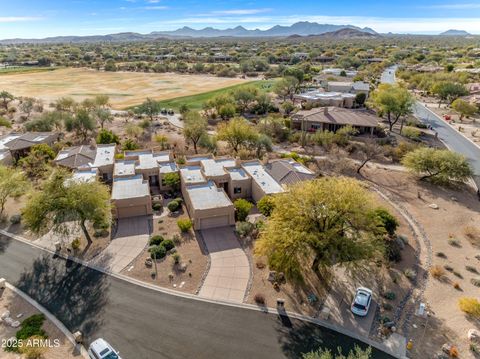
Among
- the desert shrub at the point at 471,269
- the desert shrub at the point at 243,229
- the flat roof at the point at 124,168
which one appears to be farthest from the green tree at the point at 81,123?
the desert shrub at the point at 471,269

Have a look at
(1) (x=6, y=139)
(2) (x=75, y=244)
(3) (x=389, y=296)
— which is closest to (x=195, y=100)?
(1) (x=6, y=139)

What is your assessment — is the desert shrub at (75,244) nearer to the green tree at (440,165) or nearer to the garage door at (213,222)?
the garage door at (213,222)

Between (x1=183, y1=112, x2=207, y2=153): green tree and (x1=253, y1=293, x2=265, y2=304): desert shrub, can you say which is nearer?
(x1=253, y1=293, x2=265, y2=304): desert shrub

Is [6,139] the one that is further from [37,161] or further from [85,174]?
[85,174]

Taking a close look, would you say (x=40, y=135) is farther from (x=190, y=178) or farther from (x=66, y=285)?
(x=66, y=285)

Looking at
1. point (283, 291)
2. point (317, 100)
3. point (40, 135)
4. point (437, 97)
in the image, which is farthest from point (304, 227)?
point (437, 97)

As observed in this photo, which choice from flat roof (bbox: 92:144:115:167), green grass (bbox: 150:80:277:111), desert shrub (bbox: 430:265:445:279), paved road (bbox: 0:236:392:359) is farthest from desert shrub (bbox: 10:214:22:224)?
green grass (bbox: 150:80:277:111)

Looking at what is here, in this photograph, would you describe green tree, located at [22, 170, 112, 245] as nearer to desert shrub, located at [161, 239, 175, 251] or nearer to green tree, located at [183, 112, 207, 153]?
desert shrub, located at [161, 239, 175, 251]
